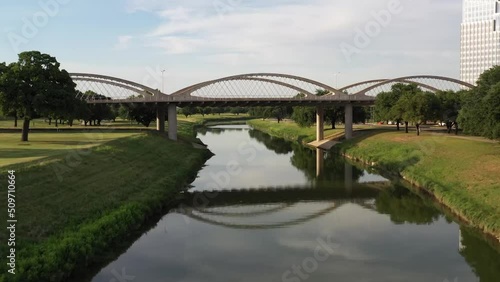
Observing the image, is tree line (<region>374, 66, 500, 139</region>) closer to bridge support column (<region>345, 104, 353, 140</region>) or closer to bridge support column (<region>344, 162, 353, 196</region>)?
bridge support column (<region>345, 104, 353, 140</region>)

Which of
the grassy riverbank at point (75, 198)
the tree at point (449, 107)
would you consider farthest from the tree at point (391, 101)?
the grassy riverbank at point (75, 198)

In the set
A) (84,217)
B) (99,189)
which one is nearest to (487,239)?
(84,217)

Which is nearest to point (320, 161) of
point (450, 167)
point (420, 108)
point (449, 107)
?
point (420, 108)

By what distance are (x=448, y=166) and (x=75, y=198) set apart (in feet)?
91.0

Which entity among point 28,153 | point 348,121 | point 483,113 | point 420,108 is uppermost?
point 420,108

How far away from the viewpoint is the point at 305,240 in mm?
23516

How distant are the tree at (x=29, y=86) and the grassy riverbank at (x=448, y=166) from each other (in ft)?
104

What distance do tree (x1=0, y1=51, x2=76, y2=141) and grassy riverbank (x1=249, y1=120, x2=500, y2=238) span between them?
31.8 meters

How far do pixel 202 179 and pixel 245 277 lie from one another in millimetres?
24272

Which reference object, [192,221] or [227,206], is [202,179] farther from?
[192,221]

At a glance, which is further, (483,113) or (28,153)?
(483,113)

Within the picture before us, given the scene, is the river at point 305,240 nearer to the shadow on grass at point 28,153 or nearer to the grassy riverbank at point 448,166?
the grassy riverbank at point 448,166

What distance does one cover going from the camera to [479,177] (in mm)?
31203

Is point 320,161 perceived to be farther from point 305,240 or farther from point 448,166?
point 305,240
